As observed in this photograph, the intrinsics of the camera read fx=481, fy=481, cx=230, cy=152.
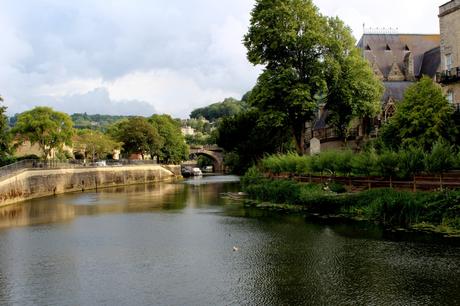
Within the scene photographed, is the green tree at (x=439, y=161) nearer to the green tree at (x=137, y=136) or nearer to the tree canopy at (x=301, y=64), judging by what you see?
the tree canopy at (x=301, y=64)

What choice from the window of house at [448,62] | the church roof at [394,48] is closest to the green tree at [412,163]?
the window of house at [448,62]

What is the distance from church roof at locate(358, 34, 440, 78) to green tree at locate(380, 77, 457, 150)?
136ft

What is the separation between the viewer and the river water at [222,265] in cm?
1505

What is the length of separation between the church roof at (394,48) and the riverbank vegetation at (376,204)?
1723 inches

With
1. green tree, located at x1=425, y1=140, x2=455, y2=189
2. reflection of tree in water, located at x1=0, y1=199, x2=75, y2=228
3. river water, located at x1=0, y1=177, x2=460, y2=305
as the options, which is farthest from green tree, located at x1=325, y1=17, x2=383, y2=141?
reflection of tree in water, located at x1=0, y1=199, x2=75, y2=228

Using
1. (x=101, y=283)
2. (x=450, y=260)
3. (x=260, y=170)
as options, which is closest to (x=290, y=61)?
(x=260, y=170)

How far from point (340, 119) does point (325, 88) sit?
631 cm

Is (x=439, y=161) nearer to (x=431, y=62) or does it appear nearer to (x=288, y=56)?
(x=288, y=56)

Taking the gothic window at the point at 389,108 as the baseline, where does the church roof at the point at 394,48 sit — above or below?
above

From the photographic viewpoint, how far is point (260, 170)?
165 ft

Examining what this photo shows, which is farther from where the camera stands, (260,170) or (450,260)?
(260,170)

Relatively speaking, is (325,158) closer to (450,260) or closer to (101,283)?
(450,260)

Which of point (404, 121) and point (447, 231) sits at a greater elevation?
point (404, 121)

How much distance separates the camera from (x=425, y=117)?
117 feet
